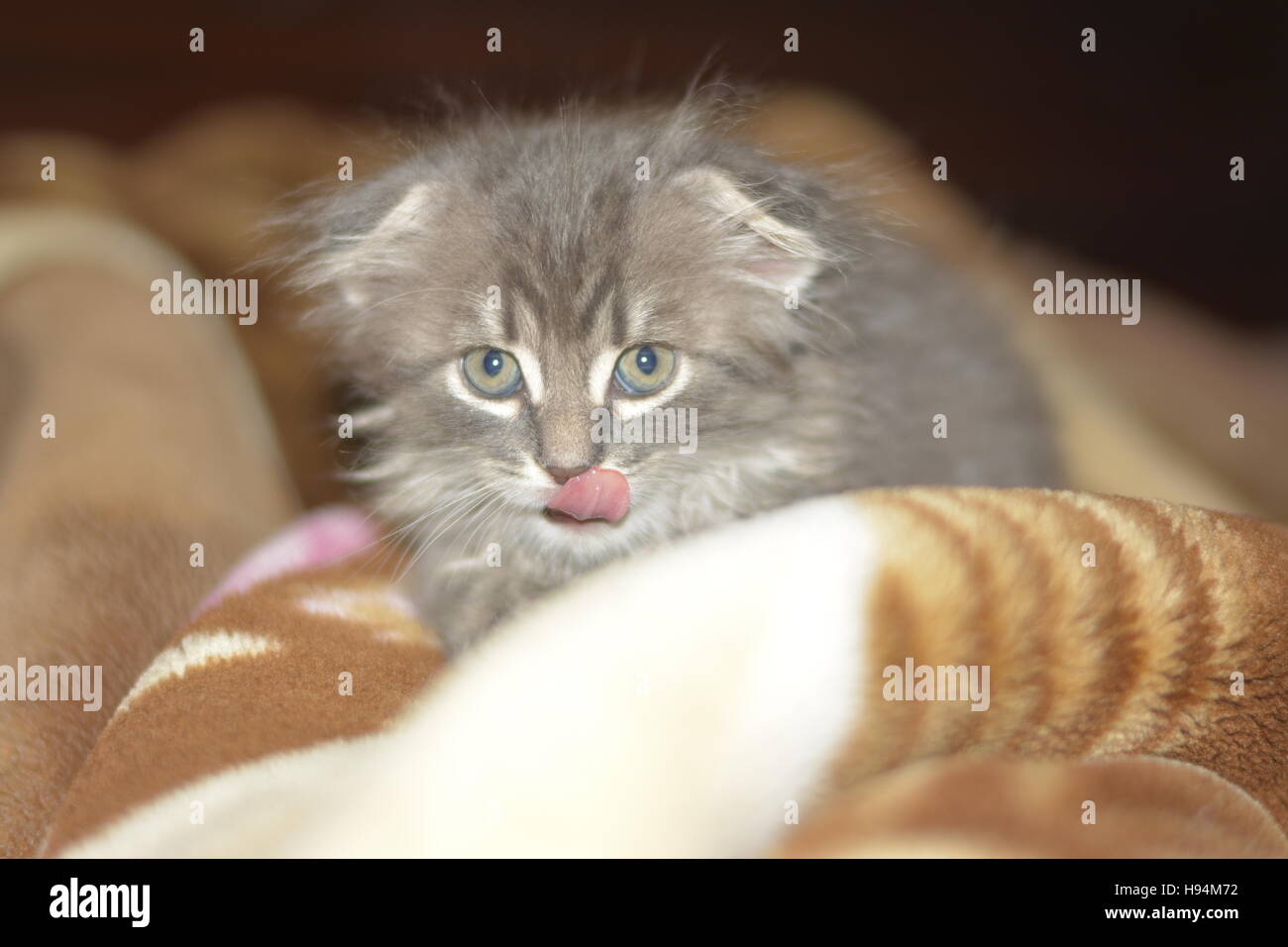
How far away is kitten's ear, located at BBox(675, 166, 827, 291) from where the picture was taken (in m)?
1.40

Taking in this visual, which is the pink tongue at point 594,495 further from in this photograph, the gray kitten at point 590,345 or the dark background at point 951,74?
the dark background at point 951,74

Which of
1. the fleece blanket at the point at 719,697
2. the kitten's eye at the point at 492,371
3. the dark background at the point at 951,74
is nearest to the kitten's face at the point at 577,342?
the kitten's eye at the point at 492,371

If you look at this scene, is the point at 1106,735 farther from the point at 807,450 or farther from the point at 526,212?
the point at 526,212

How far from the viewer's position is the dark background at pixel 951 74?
349cm

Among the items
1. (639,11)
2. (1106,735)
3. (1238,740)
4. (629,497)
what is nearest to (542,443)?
(629,497)

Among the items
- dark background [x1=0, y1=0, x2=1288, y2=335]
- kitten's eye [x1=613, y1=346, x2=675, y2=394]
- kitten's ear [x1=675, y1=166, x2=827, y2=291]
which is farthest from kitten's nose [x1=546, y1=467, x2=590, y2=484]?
dark background [x1=0, y1=0, x2=1288, y2=335]

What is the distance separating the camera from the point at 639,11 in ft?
11.8

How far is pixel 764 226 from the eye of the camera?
144 centimetres

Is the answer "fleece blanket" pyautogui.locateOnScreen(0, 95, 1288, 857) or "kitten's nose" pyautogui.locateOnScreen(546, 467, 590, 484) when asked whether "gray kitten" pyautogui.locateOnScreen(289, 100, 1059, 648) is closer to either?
"kitten's nose" pyautogui.locateOnScreen(546, 467, 590, 484)

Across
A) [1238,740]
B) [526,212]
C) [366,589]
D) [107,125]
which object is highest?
[107,125]

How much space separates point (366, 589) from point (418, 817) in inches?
36.9

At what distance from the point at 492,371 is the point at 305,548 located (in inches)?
24.2

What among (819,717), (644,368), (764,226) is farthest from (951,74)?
(819,717)

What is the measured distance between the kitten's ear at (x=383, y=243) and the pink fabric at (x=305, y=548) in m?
0.45
